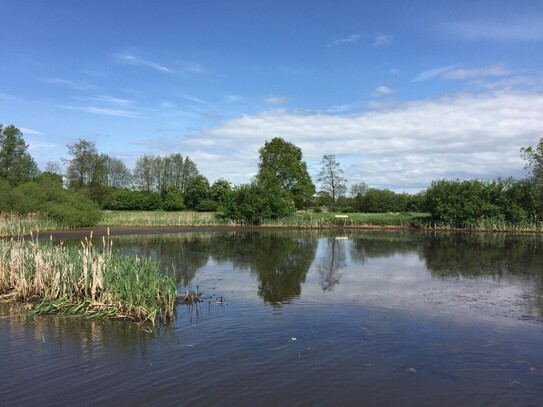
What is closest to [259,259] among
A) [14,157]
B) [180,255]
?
[180,255]

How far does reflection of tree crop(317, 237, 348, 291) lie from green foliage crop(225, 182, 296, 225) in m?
19.6

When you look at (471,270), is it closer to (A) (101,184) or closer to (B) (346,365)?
(B) (346,365)

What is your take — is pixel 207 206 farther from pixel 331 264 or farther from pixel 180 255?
pixel 331 264

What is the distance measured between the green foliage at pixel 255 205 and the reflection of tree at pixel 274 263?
718 inches

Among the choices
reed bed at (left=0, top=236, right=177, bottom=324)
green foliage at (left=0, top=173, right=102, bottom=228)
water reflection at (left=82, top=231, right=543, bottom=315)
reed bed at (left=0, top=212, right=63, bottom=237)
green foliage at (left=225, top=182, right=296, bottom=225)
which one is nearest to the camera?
reed bed at (left=0, top=236, right=177, bottom=324)

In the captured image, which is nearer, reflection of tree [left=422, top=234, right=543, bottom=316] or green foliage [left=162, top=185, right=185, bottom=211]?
reflection of tree [left=422, top=234, right=543, bottom=316]

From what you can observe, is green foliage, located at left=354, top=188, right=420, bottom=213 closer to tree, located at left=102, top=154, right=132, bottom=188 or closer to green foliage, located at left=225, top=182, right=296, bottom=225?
green foliage, located at left=225, top=182, right=296, bottom=225

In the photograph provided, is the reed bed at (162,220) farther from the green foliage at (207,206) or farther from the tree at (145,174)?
the tree at (145,174)

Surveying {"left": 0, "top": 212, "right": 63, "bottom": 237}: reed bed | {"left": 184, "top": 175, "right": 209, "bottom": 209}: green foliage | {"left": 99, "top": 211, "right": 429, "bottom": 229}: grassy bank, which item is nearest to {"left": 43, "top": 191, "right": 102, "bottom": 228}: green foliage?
{"left": 0, "top": 212, "right": 63, "bottom": 237}: reed bed

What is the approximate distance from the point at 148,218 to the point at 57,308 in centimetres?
3855

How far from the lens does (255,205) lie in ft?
167

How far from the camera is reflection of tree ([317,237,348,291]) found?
1691 centimetres

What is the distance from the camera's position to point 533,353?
8961 millimetres

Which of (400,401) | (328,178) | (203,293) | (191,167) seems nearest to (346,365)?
(400,401)
